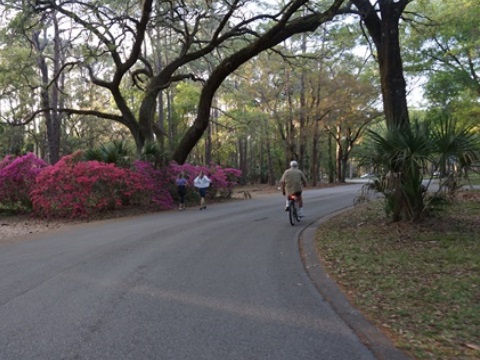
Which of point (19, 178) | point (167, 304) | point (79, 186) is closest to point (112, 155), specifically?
point (79, 186)

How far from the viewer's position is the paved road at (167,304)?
383cm

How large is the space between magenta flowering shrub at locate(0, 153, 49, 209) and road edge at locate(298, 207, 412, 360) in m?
12.3

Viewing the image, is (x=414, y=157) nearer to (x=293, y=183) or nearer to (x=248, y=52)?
(x=293, y=183)

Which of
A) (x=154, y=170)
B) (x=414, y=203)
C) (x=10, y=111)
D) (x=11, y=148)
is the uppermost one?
(x=10, y=111)

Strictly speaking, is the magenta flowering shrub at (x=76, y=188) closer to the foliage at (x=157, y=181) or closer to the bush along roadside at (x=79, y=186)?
the bush along roadside at (x=79, y=186)

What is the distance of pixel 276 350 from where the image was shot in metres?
3.75

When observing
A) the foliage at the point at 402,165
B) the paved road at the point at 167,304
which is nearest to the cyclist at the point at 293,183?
the foliage at the point at 402,165

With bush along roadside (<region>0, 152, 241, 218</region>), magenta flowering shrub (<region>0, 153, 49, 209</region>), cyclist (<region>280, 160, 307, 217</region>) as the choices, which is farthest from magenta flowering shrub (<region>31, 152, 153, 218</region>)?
cyclist (<region>280, 160, 307, 217</region>)

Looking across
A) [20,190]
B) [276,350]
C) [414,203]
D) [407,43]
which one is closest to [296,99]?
[407,43]

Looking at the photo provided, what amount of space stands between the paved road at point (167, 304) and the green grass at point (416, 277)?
58 cm

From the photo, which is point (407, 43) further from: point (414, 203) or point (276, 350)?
point (276, 350)

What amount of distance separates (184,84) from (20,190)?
2051cm

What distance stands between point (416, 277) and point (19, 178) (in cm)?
1506

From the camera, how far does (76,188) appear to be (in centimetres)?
1512
